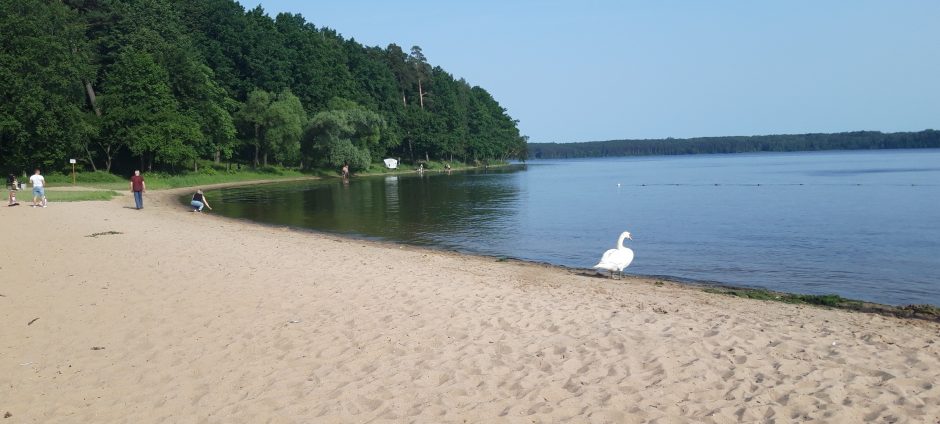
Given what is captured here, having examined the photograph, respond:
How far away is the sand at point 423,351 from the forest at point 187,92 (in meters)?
44.1

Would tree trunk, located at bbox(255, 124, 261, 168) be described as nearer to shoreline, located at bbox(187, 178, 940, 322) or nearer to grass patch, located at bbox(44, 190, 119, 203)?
grass patch, located at bbox(44, 190, 119, 203)

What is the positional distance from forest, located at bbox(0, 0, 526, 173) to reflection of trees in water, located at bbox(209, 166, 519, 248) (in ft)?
47.4

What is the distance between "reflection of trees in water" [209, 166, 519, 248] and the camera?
28.4 metres

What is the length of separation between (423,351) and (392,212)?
2936cm

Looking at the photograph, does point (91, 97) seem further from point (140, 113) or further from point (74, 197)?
point (74, 197)

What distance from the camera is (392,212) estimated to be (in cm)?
3775

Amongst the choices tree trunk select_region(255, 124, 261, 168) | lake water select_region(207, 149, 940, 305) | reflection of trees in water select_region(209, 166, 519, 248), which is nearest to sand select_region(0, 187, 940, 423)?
lake water select_region(207, 149, 940, 305)

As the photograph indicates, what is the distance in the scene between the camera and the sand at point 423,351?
22.5 feet

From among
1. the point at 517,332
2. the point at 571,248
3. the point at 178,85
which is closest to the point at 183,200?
the point at 178,85

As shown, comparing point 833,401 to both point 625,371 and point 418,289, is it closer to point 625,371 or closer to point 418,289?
point 625,371

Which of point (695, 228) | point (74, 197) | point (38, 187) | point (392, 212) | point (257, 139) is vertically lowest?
point (695, 228)

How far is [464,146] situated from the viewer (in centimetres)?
13975

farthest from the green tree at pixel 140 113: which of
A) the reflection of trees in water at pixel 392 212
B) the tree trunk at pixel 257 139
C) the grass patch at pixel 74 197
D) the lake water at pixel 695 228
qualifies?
the grass patch at pixel 74 197

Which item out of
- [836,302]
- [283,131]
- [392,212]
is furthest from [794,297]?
[283,131]
